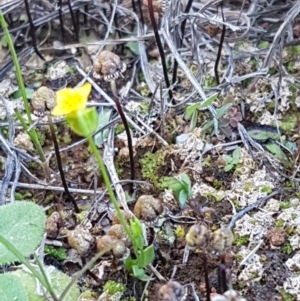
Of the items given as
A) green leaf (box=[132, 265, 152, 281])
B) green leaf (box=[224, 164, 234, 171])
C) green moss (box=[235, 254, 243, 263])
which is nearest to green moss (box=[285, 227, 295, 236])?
green moss (box=[235, 254, 243, 263])

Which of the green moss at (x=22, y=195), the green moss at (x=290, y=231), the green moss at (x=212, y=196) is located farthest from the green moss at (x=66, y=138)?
the green moss at (x=290, y=231)

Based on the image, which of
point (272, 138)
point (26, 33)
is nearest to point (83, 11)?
point (26, 33)

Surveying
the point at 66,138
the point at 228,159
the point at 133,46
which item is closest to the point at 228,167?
the point at 228,159

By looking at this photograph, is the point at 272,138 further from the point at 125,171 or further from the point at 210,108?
the point at 125,171

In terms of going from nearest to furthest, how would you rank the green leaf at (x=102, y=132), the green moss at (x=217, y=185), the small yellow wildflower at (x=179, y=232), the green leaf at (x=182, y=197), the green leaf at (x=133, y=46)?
the green leaf at (x=182, y=197)
the small yellow wildflower at (x=179, y=232)
the green moss at (x=217, y=185)
the green leaf at (x=102, y=132)
the green leaf at (x=133, y=46)

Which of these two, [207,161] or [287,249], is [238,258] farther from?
[207,161]

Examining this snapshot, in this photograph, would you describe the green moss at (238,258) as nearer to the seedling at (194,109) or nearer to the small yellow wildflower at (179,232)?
the small yellow wildflower at (179,232)

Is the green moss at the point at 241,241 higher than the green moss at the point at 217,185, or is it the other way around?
the green moss at the point at 217,185
